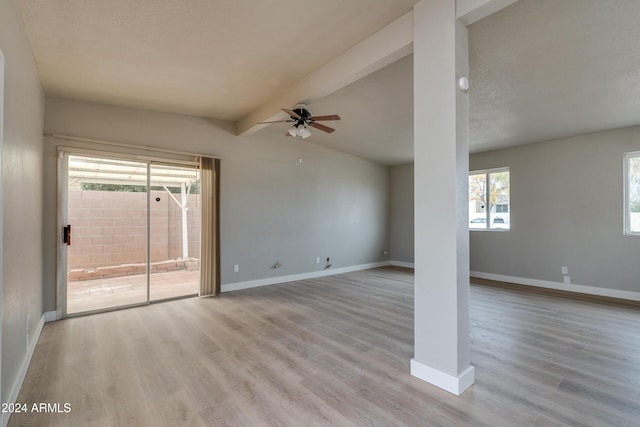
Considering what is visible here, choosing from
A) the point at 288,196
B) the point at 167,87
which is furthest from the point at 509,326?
the point at 167,87

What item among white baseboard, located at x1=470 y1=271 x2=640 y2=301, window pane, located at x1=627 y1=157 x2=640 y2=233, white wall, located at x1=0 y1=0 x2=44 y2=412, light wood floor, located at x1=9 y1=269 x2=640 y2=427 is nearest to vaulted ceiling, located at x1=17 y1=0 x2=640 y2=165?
white wall, located at x1=0 y1=0 x2=44 y2=412

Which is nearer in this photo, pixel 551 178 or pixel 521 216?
pixel 551 178

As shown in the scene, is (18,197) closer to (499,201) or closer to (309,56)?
(309,56)

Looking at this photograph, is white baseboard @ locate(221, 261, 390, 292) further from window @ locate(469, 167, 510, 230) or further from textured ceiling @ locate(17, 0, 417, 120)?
textured ceiling @ locate(17, 0, 417, 120)

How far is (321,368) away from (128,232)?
3581mm

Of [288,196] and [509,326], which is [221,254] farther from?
[509,326]

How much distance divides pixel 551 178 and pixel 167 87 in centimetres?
656

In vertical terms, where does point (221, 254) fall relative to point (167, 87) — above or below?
below

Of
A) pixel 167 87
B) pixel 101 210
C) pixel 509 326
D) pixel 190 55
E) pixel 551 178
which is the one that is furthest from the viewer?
pixel 551 178

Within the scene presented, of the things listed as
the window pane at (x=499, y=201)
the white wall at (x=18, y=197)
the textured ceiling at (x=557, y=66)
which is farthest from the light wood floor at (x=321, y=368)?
the textured ceiling at (x=557, y=66)

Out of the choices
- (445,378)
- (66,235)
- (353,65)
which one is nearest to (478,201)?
(353,65)

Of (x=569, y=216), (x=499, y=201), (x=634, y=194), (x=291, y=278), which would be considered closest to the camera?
(x=634, y=194)

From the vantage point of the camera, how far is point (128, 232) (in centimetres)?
441

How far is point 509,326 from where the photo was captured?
3.51 m
